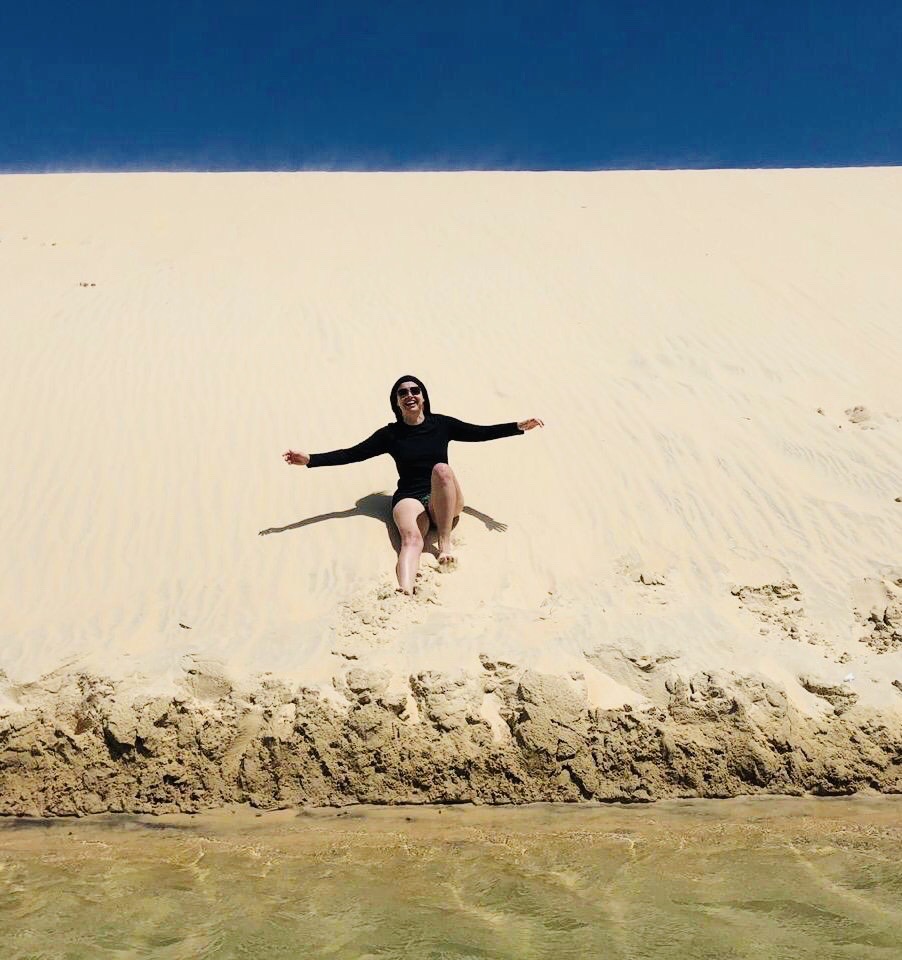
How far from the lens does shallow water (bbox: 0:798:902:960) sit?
9.57 feet

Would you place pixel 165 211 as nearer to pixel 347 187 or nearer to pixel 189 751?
pixel 347 187

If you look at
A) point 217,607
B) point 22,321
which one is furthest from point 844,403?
point 22,321

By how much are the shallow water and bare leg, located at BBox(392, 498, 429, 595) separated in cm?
177

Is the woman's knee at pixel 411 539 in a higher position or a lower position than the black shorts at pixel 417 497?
lower

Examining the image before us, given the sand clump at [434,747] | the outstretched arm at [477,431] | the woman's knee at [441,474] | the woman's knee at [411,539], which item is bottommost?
the sand clump at [434,747]

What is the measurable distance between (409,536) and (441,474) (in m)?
0.47

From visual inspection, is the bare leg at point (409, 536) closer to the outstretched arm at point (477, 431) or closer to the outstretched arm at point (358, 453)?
the outstretched arm at point (358, 453)

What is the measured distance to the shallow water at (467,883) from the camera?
9.57 ft

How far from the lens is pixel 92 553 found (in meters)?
6.32

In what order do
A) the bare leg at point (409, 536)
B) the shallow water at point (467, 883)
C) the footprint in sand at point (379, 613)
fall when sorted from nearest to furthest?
the shallow water at point (467, 883)
the footprint in sand at point (379, 613)
the bare leg at point (409, 536)

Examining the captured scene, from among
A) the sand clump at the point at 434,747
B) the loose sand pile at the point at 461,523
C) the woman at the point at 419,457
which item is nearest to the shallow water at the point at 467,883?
the sand clump at the point at 434,747

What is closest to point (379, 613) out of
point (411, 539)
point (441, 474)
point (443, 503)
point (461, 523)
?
point (411, 539)

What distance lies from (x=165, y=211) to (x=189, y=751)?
1306cm

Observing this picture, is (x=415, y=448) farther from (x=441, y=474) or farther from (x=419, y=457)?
(x=441, y=474)
